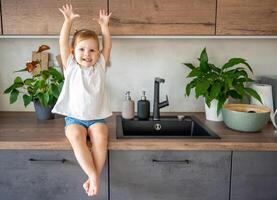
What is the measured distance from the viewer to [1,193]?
1.30 m

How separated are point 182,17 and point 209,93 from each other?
1.39 ft

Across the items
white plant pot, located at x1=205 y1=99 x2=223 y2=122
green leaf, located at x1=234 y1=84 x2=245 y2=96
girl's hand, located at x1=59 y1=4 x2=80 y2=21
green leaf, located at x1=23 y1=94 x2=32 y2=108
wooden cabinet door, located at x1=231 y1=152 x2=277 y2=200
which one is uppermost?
girl's hand, located at x1=59 y1=4 x2=80 y2=21

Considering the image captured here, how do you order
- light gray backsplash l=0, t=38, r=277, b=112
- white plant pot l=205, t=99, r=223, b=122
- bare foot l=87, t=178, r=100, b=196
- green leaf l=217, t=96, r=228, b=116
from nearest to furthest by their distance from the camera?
bare foot l=87, t=178, r=100, b=196 → green leaf l=217, t=96, r=228, b=116 → white plant pot l=205, t=99, r=223, b=122 → light gray backsplash l=0, t=38, r=277, b=112

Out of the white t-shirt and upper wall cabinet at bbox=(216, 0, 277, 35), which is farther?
upper wall cabinet at bbox=(216, 0, 277, 35)

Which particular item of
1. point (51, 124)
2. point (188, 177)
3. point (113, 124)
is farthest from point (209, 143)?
point (51, 124)

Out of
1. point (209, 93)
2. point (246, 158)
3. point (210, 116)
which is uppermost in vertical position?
point (209, 93)

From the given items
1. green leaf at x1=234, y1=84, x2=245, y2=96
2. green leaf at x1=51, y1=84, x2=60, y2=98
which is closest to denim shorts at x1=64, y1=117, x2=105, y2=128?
green leaf at x1=51, y1=84, x2=60, y2=98

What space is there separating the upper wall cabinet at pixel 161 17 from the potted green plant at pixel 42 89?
0.43 meters

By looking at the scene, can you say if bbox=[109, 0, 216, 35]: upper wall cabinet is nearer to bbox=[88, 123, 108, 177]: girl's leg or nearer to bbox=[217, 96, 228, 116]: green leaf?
bbox=[217, 96, 228, 116]: green leaf

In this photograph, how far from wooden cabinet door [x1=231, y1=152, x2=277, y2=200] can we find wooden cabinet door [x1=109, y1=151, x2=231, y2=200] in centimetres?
4

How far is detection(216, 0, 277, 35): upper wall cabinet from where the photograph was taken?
58.0 inches

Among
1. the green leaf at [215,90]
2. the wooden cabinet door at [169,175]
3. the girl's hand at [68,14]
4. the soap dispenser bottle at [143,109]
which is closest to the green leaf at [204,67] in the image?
the green leaf at [215,90]

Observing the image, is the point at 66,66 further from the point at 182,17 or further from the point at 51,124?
the point at 182,17

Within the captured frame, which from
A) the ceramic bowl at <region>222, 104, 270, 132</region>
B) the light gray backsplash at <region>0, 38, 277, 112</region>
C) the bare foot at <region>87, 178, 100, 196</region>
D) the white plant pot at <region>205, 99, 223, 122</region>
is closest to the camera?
the bare foot at <region>87, 178, 100, 196</region>
